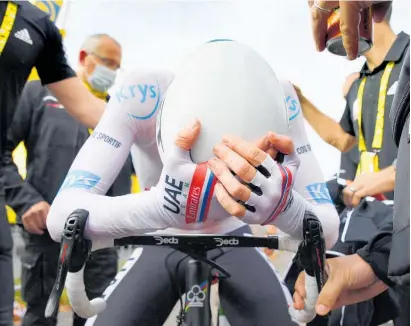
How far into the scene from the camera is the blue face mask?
320cm

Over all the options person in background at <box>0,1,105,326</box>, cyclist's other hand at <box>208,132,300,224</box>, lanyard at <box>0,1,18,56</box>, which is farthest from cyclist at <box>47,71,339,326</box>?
lanyard at <box>0,1,18,56</box>

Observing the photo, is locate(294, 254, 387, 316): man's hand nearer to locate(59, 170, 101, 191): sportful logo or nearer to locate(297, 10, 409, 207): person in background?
locate(59, 170, 101, 191): sportful logo

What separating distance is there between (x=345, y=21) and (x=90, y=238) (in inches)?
29.9

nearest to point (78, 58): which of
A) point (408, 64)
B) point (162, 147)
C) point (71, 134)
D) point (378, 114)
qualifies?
point (71, 134)

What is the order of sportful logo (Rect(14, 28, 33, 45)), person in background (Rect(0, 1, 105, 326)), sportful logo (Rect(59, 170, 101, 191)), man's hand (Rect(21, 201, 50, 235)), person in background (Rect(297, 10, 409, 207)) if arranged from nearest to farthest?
sportful logo (Rect(59, 170, 101, 191)) → person in background (Rect(0, 1, 105, 326)) → sportful logo (Rect(14, 28, 33, 45)) → person in background (Rect(297, 10, 409, 207)) → man's hand (Rect(21, 201, 50, 235))

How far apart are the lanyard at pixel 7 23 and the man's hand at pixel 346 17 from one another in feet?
3.95

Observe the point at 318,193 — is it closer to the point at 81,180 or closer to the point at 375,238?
the point at 375,238

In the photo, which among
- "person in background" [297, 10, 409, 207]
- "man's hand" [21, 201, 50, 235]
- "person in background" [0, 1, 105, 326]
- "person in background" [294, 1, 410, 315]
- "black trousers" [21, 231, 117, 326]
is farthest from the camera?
"black trousers" [21, 231, 117, 326]

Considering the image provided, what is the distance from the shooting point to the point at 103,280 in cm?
292

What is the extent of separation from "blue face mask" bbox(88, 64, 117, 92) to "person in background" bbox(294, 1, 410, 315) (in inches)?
86.5

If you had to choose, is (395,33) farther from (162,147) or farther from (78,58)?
(78,58)

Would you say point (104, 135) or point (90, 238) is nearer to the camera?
point (90, 238)

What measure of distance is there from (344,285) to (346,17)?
2.30ft

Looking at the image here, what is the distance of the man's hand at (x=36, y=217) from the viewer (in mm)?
2635
